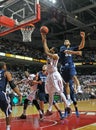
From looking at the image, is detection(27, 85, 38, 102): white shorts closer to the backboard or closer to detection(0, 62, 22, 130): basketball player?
the backboard

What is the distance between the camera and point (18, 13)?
33.5 feet

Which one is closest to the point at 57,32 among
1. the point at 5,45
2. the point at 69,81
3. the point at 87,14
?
the point at 87,14

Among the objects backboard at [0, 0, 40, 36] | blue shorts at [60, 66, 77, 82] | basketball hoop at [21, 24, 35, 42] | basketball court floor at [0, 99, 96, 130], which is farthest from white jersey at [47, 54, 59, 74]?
basketball hoop at [21, 24, 35, 42]

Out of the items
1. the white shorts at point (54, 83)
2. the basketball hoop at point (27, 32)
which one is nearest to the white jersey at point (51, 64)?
the white shorts at point (54, 83)

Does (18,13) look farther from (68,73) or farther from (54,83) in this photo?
(54,83)

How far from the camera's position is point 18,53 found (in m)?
30.4

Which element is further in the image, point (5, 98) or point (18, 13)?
point (18, 13)

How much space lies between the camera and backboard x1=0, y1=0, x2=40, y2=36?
9641 millimetres

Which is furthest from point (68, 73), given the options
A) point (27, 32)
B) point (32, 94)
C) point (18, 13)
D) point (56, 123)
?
point (27, 32)

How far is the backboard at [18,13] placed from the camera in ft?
31.6

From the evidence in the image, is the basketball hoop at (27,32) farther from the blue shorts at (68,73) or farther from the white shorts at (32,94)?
the blue shorts at (68,73)

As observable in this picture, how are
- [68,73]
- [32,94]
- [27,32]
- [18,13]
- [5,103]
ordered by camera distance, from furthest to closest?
1. [27,32]
2. [18,13]
3. [32,94]
4. [68,73]
5. [5,103]

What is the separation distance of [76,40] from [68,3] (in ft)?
40.2

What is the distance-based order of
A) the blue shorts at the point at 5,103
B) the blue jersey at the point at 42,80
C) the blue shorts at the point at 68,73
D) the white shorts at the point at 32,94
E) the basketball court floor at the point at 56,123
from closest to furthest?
the blue shorts at the point at 5,103, the basketball court floor at the point at 56,123, the blue shorts at the point at 68,73, the white shorts at the point at 32,94, the blue jersey at the point at 42,80
